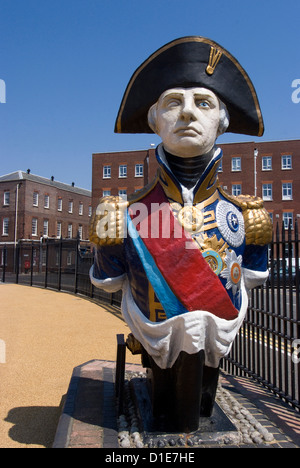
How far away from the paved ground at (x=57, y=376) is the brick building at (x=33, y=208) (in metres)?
22.0

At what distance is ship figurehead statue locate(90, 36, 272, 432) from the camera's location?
2234 millimetres

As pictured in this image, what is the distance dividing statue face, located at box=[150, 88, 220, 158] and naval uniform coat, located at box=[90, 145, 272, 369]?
0.14 m

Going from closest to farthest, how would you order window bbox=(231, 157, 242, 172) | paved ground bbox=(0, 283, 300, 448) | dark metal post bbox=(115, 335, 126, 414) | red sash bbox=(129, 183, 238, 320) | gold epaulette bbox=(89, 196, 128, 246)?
red sash bbox=(129, 183, 238, 320) → gold epaulette bbox=(89, 196, 128, 246) → dark metal post bbox=(115, 335, 126, 414) → paved ground bbox=(0, 283, 300, 448) → window bbox=(231, 157, 242, 172)

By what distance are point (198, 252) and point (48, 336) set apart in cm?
559

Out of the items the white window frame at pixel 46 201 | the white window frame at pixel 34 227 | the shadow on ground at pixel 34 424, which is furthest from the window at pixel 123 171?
the shadow on ground at pixel 34 424

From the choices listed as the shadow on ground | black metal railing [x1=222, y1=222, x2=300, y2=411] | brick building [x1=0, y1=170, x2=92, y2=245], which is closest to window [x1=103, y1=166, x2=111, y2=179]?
brick building [x1=0, y1=170, x2=92, y2=245]

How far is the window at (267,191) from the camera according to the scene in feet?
89.7

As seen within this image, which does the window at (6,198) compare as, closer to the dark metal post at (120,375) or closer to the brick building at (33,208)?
the brick building at (33,208)

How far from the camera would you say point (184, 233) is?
2287 mm

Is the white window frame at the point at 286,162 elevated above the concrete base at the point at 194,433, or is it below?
above

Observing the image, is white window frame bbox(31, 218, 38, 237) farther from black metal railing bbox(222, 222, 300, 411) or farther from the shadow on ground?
the shadow on ground

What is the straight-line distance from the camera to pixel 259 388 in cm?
411

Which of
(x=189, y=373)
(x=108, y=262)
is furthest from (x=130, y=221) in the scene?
(x=189, y=373)
